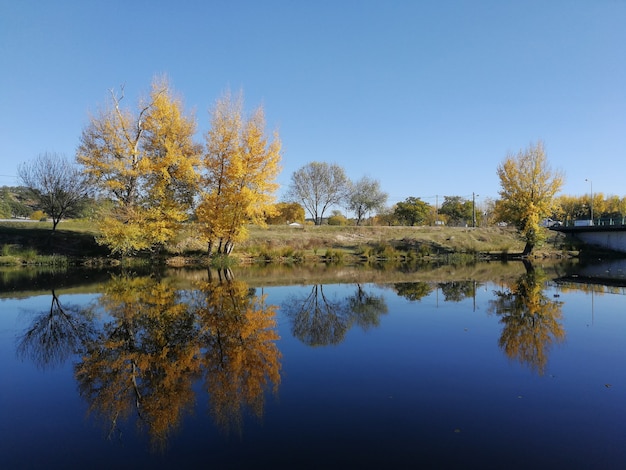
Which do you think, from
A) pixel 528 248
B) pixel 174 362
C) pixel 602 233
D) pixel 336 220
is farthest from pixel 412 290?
pixel 336 220

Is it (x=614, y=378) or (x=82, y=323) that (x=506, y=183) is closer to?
(x=614, y=378)

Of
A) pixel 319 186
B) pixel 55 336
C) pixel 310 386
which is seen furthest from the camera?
pixel 319 186

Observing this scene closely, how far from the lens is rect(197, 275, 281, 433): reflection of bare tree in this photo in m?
5.34

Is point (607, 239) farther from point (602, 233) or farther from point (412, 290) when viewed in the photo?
point (412, 290)

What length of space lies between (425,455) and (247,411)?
2.27m

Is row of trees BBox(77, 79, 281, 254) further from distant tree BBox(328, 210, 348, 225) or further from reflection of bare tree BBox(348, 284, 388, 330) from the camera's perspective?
distant tree BBox(328, 210, 348, 225)

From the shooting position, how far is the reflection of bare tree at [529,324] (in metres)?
7.65

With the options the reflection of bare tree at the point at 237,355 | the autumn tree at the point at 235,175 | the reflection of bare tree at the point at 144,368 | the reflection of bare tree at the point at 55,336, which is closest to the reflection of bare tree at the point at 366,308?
the reflection of bare tree at the point at 237,355

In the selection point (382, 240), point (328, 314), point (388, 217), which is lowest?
point (328, 314)

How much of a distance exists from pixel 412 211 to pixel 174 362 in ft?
236

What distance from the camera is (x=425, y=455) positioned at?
4.16 metres

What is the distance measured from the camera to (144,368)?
668 cm

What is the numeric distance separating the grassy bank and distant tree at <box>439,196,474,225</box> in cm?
3750

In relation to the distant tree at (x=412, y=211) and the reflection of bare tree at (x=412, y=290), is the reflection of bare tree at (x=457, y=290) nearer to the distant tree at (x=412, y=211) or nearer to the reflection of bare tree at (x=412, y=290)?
the reflection of bare tree at (x=412, y=290)
